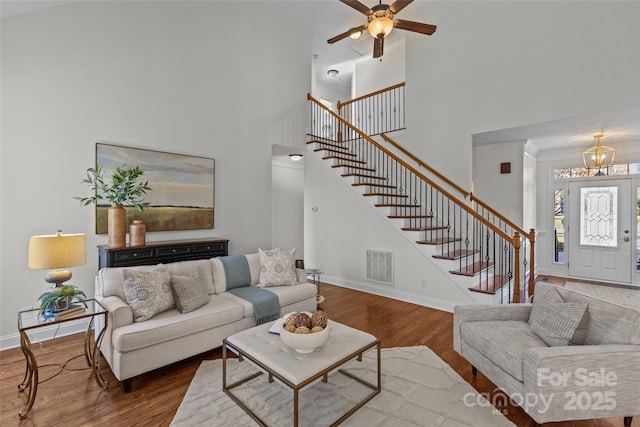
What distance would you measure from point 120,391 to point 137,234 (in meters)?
1.74

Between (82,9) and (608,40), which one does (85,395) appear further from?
(608,40)

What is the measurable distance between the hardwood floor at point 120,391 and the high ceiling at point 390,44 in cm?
332

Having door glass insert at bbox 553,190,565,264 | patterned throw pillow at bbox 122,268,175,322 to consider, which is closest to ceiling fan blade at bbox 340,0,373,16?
patterned throw pillow at bbox 122,268,175,322

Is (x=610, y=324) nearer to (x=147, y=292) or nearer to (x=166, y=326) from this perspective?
(x=166, y=326)

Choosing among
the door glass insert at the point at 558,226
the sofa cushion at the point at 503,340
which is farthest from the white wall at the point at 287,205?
the door glass insert at the point at 558,226

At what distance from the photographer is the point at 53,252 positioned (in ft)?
7.59

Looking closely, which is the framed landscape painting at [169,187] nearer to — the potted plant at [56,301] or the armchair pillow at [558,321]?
the potted plant at [56,301]

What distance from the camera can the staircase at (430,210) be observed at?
405 cm

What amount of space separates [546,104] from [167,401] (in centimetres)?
561

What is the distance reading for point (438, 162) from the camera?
5.38 meters

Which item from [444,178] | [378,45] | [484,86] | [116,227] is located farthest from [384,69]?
[116,227]

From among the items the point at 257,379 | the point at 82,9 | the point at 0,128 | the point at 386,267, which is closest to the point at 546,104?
the point at 386,267

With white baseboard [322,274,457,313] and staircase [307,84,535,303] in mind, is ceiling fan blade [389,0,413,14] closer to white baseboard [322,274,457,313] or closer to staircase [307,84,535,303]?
staircase [307,84,535,303]

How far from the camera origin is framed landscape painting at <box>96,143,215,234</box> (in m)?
3.54
